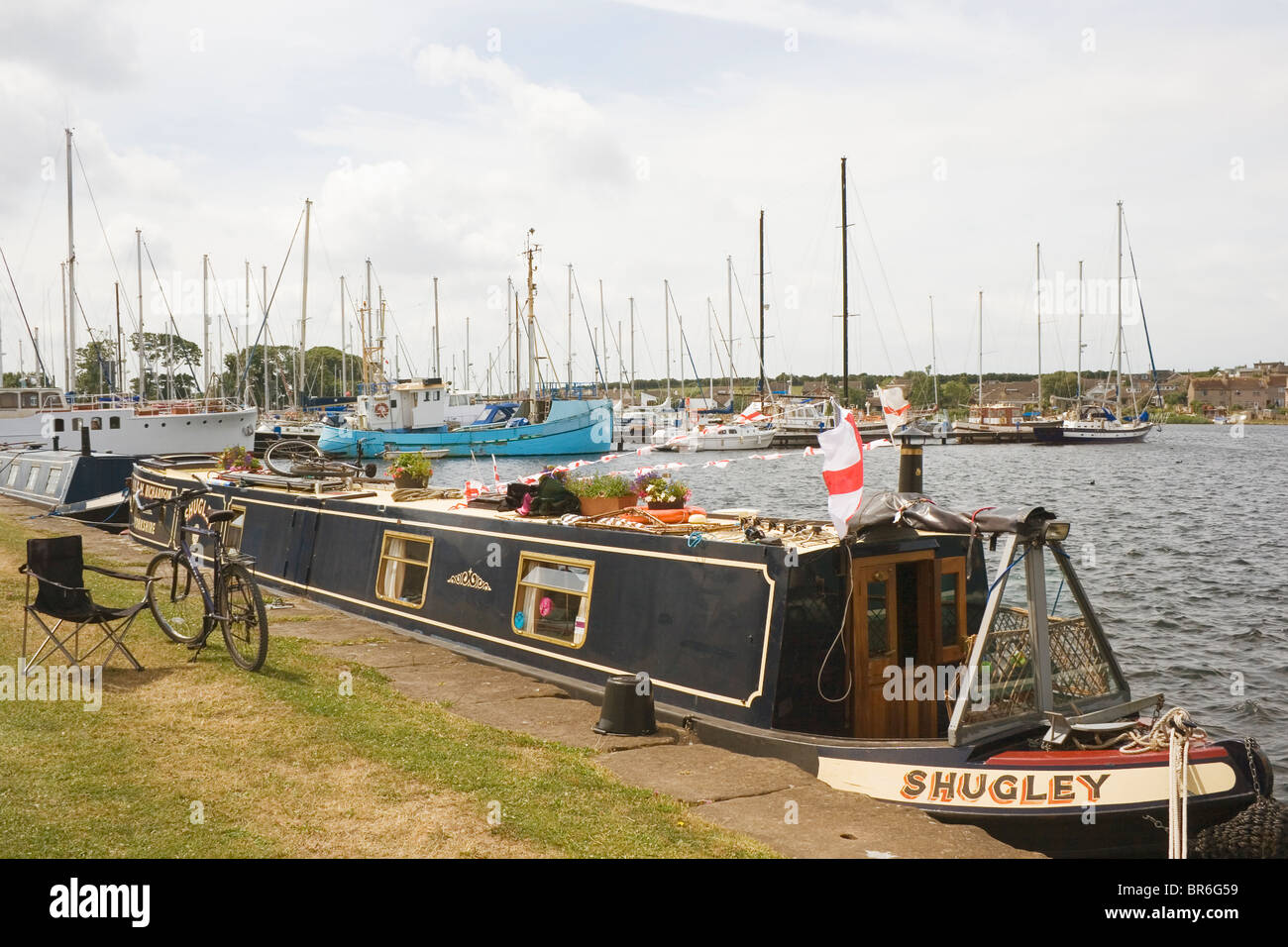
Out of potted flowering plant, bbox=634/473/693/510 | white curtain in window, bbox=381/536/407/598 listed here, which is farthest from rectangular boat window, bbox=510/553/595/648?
white curtain in window, bbox=381/536/407/598

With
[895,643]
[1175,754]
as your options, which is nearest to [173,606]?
[895,643]

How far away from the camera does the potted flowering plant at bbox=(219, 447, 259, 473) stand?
19203mm

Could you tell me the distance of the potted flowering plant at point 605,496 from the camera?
37.4ft

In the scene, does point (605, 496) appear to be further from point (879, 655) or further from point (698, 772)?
point (698, 772)

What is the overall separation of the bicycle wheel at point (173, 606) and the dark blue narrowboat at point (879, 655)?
10.2 ft

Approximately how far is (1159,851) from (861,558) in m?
3.14

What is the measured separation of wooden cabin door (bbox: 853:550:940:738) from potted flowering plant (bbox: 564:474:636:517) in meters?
3.40

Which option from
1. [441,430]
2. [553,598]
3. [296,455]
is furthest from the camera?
[441,430]

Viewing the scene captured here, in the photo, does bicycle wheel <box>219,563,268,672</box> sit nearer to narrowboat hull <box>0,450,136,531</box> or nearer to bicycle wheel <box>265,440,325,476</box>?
bicycle wheel <box>265,440,325,476</box>

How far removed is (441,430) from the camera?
69812mm

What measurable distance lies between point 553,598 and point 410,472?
15.7ft
